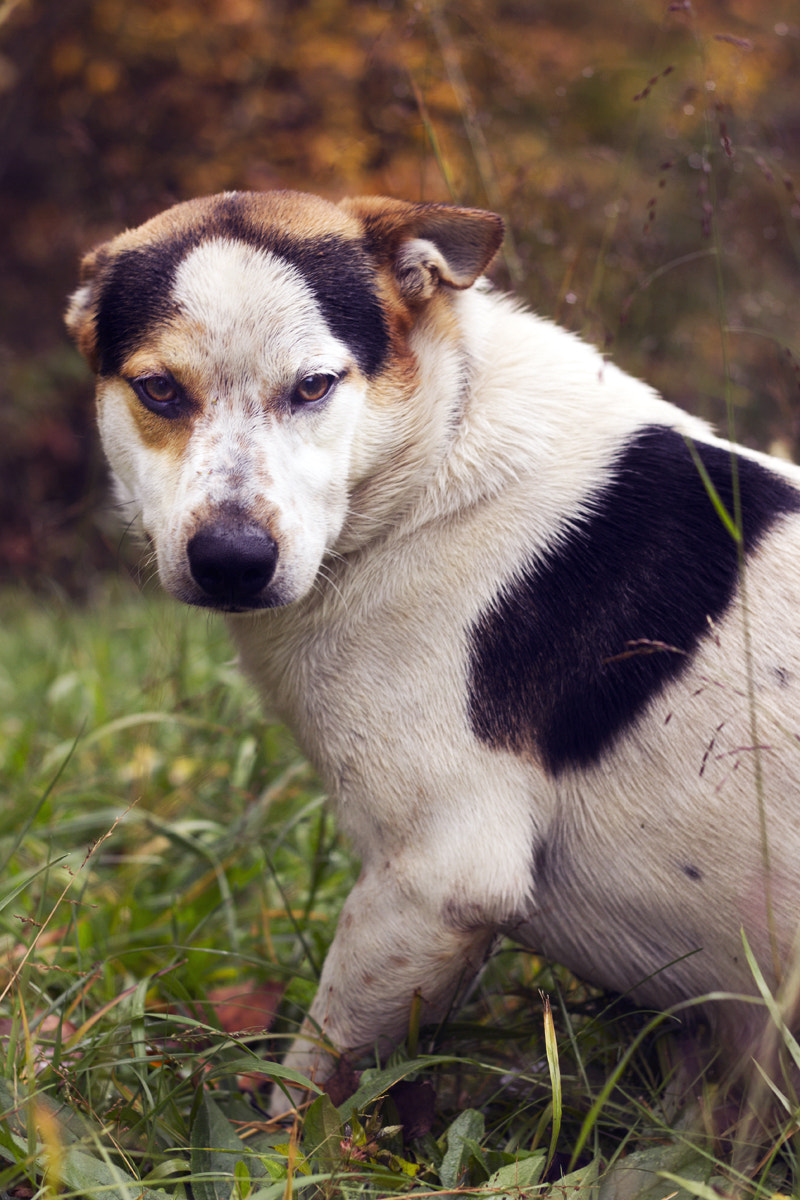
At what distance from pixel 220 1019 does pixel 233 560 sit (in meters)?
1.26

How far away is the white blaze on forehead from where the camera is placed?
6.85 ft

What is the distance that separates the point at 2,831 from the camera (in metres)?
3.04

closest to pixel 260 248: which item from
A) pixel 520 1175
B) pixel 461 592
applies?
pixel 461 592

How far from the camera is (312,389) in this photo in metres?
2.16

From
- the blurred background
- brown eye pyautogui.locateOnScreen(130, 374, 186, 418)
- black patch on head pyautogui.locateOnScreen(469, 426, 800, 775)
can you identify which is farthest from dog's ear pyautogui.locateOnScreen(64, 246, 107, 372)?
the blurred background

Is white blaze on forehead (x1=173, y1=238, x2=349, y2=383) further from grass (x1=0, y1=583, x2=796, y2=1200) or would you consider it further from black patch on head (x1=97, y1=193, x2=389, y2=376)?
grass (x1=0, y1=583, x2=796, y2=1200)

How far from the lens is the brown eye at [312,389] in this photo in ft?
7.04

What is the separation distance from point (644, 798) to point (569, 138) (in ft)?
13.9

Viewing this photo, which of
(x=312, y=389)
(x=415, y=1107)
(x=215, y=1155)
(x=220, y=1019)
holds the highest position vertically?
(x=312, y=389)

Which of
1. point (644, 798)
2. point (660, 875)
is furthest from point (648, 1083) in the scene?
point (644, 798)

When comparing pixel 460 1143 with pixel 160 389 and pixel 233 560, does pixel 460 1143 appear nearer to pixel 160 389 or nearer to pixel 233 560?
pixel 233 560

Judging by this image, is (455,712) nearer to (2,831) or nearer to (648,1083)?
(648,1083)

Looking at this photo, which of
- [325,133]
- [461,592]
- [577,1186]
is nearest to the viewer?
[577,1186]

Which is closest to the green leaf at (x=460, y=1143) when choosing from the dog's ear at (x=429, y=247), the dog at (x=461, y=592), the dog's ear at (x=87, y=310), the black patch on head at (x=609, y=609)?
the dog at (x=461, y=592)
